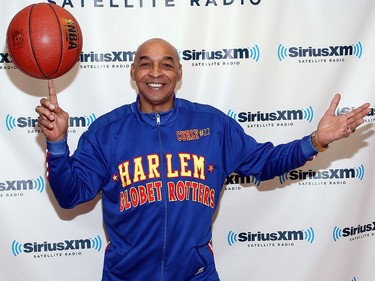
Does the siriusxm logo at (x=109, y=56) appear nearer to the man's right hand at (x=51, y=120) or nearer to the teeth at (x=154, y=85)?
the teeth at (x=154, y=85)

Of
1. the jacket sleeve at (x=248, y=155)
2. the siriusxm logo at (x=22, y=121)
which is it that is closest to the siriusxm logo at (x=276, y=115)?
the jacket sleeve at (x=248, y=155)

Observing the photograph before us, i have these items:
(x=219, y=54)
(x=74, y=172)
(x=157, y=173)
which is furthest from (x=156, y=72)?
(x=219, y=54)

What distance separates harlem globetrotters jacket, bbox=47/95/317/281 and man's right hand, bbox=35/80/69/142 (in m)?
0.25

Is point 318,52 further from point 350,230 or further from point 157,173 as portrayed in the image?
point 157,173

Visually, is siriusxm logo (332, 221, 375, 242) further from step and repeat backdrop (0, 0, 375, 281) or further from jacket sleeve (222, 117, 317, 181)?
jacket sleeve (222, 117, 317, 181)

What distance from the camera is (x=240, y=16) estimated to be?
2.51 meters

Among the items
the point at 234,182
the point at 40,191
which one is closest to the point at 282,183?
the point at 234,182

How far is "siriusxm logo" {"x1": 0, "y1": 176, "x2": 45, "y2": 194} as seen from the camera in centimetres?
248

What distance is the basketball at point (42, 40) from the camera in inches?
71.6

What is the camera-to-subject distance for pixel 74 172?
6.22 ft

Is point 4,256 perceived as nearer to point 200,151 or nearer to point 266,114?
point 200,151

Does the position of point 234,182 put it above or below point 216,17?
below

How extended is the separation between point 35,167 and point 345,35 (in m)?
1.71

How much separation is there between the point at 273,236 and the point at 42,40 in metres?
1.57
